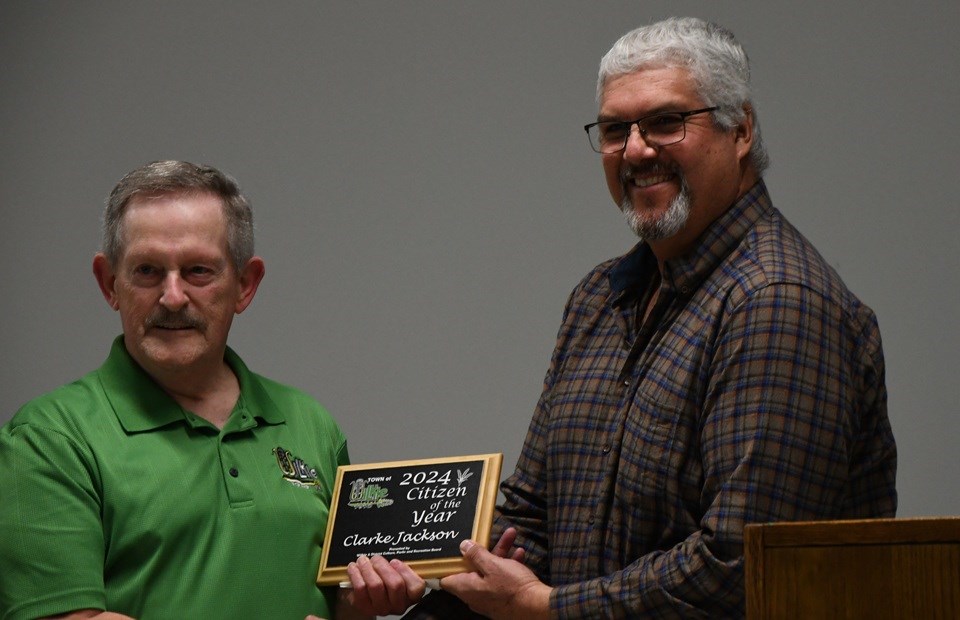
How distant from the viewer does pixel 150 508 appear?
1998mm

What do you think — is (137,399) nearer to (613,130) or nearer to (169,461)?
(169,461)

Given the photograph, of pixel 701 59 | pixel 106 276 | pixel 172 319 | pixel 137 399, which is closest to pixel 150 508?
pixel 137 399

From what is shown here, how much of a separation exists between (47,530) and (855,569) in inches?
45.8

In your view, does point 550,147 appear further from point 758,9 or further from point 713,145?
point 713,145

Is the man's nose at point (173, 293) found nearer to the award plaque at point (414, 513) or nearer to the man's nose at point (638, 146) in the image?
the award plaque at point (414, 513)

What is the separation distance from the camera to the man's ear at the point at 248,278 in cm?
222

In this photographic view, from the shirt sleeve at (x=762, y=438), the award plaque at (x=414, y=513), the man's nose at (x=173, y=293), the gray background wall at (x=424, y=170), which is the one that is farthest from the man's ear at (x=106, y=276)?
the gray background wall at (x=424, y=170)

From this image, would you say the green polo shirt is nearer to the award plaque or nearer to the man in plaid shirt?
the award plaque

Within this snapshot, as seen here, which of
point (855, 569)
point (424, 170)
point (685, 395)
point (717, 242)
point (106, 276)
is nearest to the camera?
point (855, 569)

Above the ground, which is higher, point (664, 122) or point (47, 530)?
point (664, 122)

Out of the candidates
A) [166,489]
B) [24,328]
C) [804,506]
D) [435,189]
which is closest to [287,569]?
[166,489]

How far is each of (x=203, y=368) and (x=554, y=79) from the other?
1.58 metres

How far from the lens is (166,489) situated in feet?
6.63

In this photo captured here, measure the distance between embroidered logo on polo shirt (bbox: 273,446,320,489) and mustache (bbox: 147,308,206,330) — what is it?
0.26 metres
